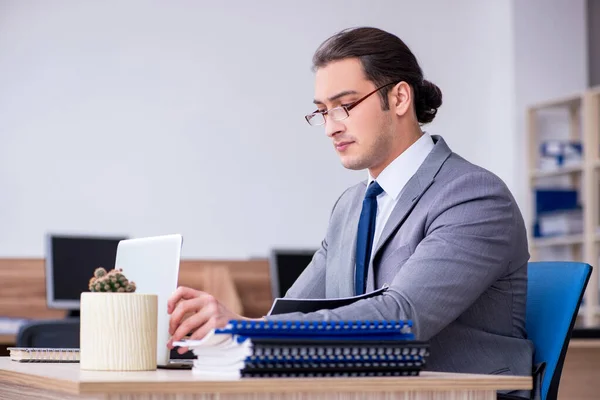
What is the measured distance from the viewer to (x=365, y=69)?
6.45 feet

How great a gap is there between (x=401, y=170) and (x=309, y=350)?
0.87 meters

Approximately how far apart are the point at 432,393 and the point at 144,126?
15.8ft

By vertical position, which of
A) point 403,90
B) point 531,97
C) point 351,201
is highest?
point 531,97

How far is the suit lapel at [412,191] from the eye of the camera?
1.80 m

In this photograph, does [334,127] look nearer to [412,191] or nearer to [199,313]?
[412,191]

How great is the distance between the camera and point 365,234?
194 cm

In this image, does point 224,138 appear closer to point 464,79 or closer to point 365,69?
point 464,79

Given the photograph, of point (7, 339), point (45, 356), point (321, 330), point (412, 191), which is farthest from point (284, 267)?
point (321, 330)

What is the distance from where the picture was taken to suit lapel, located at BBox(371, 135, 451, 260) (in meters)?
1.80

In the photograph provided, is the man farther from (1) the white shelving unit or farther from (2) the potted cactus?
(1) the white shelving unit

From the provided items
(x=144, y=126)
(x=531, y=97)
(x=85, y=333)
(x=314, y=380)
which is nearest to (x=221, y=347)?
(x=314, y=380)

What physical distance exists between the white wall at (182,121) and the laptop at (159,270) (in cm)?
410

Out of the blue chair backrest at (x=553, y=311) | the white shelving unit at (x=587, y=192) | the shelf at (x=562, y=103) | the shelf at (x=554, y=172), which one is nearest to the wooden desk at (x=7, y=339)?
the blue chair backrest at (x=553, y=311)

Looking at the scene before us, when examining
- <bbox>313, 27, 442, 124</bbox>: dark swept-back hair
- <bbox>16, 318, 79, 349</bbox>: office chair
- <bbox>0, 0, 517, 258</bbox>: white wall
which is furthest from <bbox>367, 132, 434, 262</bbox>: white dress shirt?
<bbox>0, 0, 517, 258</bbox>: white wall
